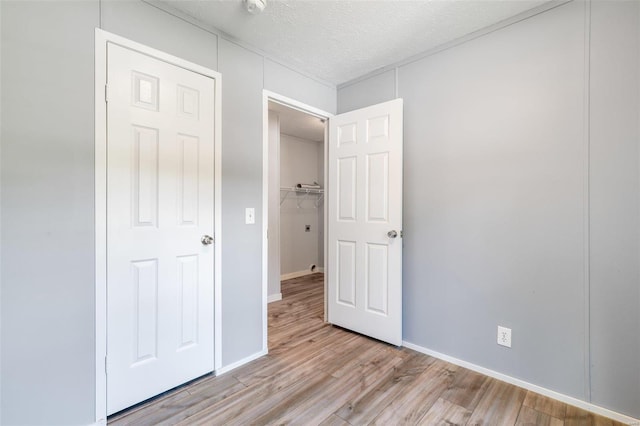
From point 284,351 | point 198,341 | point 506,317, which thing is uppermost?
point 506,317

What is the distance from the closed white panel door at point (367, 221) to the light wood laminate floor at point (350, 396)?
0.32 m

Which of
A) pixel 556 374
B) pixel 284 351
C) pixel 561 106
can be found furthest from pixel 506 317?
pixel 284 351

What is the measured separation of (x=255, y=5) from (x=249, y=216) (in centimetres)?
136

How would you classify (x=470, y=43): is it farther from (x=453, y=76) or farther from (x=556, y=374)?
(x=556, y=374)

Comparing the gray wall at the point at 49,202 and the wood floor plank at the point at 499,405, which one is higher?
the gray wall at the point at 49,202

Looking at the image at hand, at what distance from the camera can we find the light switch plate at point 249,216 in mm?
2166

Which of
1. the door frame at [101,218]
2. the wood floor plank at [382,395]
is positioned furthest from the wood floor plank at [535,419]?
the door frame at [101,218]

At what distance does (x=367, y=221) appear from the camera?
8.32 feet

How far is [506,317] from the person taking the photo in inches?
75.8

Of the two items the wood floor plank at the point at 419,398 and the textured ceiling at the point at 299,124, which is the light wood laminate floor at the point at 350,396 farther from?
the textured ceiling at the point at 299,124

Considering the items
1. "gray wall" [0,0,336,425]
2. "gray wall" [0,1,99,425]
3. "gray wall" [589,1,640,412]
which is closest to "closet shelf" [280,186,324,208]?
"gray wall" [0,0,336,425]

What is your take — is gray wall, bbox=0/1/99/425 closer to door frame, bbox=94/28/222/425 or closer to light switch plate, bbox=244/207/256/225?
door frame, bbox=94/28/222/425

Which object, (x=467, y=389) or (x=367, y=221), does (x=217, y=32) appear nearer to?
(x=367, y=221)

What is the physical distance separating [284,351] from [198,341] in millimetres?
729
